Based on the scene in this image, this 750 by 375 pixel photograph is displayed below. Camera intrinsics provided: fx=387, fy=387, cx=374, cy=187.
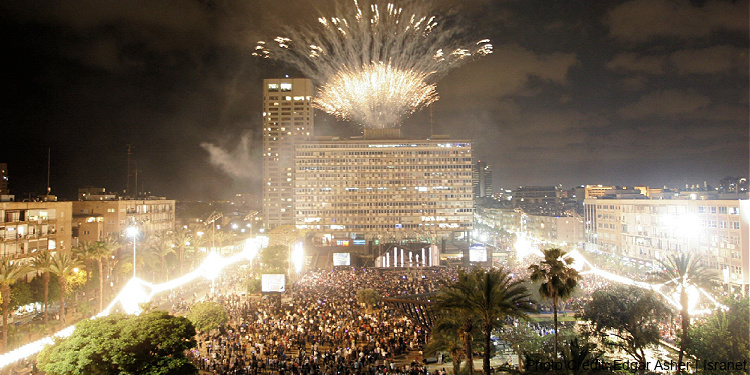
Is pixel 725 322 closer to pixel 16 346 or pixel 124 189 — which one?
pixel 16 346

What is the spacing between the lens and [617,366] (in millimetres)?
17766

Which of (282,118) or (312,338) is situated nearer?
(312,338)

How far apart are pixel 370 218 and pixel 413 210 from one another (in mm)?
11662

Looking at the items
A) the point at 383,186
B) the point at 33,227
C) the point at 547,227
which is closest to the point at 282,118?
the point at 383,186

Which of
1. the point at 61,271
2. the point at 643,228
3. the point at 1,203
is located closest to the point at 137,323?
the point at 61,271

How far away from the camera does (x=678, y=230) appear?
58.7 metres

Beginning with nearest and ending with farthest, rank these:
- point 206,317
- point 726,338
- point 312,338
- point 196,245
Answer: point 726,338 → point 206,317 → point 312,338 → point 196,245

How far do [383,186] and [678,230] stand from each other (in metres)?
63.3

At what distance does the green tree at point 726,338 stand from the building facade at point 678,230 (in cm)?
2283

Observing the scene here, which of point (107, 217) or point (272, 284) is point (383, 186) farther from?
point (272, 284)

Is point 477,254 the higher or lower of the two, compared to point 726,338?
lower

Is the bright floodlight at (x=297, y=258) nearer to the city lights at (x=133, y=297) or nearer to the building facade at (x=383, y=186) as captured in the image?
the city lights at (x=133, y=297)

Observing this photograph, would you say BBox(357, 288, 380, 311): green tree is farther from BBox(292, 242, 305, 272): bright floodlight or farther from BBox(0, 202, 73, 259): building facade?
BBox(0, 202, 73, 259): building facade

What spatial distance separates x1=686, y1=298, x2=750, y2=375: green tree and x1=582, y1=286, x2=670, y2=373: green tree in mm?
2282
